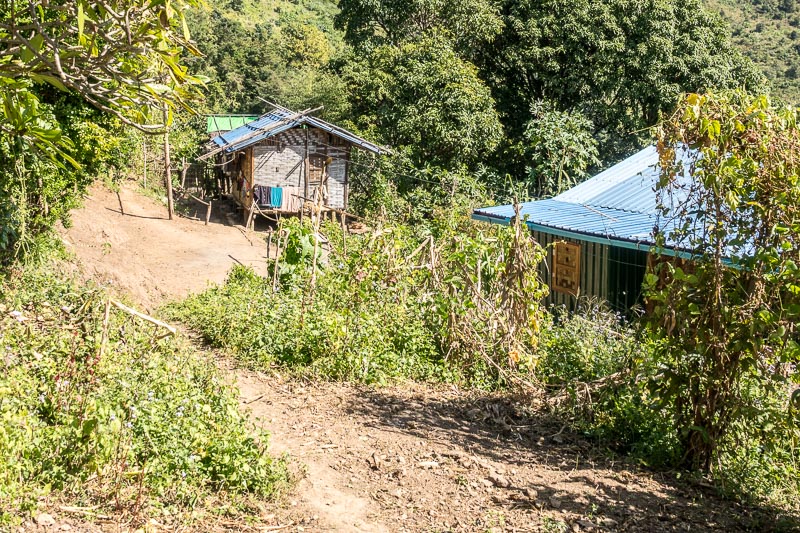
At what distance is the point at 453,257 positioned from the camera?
8.73m

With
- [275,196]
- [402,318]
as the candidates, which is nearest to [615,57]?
[275,196]

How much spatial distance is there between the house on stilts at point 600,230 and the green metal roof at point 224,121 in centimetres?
1917

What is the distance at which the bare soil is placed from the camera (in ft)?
16.8

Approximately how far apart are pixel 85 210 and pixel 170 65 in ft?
48.1

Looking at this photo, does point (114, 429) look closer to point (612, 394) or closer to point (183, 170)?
point (612, 394)

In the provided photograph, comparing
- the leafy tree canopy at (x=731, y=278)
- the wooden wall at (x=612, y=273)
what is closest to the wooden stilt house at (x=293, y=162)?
the wooden wall at (x=612, y=273)

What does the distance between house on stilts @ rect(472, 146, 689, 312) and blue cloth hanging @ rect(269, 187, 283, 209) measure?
411 inches

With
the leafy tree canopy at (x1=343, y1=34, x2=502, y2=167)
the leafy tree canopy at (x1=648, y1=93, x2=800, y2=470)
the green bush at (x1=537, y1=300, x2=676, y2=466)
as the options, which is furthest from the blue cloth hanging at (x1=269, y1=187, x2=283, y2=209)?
the leafy tree canopy at (x1=648, y1=93, x2=800, y2=470)

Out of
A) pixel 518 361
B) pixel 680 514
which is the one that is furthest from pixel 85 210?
pixel 680 514

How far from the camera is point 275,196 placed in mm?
23344

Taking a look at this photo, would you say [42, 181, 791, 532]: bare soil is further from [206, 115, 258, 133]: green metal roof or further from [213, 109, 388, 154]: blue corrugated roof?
[206, 115, 258, 133]: green metal roof

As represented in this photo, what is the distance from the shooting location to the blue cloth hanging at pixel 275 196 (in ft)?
76.4

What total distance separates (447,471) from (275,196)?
18318 millimetres

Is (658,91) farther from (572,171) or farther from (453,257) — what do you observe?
(453,257)
